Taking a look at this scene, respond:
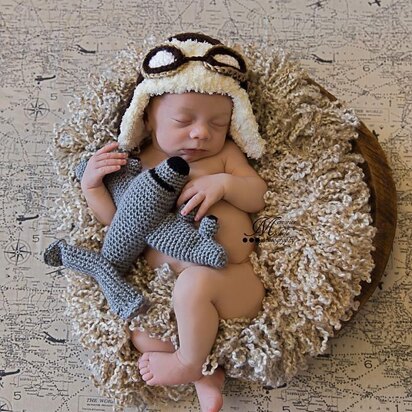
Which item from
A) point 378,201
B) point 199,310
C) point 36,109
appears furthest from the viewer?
point 36,109

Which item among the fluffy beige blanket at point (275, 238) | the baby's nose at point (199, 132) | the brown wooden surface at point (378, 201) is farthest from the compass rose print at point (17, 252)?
the brown wooden surface at point (378, 201)

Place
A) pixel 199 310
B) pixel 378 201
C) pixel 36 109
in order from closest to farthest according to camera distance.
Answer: pixel 199 310 → pixel 378 201 → pixel 36 109

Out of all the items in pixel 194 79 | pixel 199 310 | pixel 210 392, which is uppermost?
pixel 194 79

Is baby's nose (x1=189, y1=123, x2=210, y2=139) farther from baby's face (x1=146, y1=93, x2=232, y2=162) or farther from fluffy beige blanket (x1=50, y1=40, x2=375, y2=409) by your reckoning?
fluffy beige blanket (x1=50, y1=40, x2=375, y2=409)

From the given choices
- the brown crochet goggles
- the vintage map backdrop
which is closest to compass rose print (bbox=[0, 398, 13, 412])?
the vintage map backdrop

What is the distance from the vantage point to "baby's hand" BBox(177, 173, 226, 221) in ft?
3.39

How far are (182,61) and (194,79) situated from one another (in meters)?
0.03

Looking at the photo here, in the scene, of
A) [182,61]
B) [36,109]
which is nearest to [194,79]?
[182,61]

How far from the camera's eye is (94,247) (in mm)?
1098

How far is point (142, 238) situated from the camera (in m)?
1.04

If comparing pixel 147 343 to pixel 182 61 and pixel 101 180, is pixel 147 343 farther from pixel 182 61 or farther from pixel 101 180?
pixel 182 61

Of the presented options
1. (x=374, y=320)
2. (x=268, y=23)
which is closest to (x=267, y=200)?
(x=374, y=320)

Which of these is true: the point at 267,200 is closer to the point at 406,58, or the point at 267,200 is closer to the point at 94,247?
the point at 94,247

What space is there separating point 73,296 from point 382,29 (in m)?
0.76
